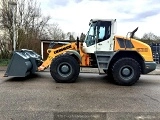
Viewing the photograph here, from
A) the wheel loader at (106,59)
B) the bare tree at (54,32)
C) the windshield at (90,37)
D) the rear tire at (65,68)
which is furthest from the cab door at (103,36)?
the bare tree at (54,32)

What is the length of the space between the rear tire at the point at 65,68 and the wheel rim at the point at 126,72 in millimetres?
1716

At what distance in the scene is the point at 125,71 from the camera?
8586 mm

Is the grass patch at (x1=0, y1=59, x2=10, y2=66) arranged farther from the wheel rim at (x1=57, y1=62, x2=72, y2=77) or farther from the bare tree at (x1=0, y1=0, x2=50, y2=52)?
the wheel rim at (x1=57, y1=62, x2=72, y2=77)

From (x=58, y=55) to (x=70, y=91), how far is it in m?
2.28

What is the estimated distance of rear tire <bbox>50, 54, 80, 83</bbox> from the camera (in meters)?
8.67

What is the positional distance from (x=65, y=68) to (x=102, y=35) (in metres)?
2.01

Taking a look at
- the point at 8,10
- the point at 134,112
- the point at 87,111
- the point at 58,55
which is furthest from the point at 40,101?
the point at 8,10

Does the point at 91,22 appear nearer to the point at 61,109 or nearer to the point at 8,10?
the point at 61,109

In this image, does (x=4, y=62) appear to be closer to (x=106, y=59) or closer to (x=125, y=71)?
(x=106, y=59)

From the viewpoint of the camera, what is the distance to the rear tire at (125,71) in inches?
336

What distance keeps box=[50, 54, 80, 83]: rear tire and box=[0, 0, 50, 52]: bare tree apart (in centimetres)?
852

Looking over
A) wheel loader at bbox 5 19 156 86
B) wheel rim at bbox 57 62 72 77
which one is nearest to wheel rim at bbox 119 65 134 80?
wheel loader at bbox 5 19 156 86

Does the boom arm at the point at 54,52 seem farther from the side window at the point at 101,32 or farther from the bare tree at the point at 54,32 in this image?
the bare tree at the point at 54,32

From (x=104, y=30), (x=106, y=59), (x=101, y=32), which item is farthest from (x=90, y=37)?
(x=106, y=59)
